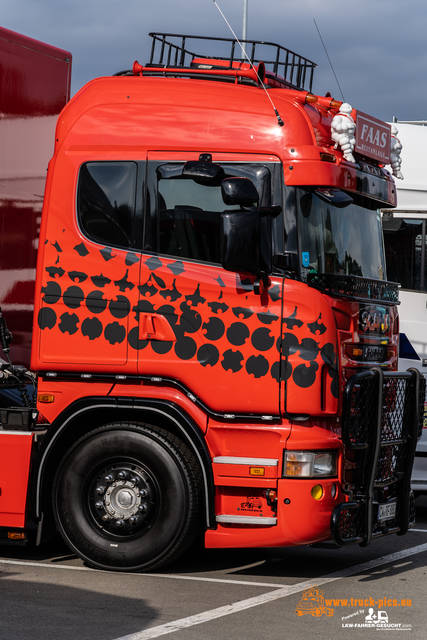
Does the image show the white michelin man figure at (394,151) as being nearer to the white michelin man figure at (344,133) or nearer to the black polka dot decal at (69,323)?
the white michelin man figure at (344,133)

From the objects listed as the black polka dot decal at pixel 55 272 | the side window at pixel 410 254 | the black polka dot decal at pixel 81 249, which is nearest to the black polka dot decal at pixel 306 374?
the black polka dot decal at pixel 81 249

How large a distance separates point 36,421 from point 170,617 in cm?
196

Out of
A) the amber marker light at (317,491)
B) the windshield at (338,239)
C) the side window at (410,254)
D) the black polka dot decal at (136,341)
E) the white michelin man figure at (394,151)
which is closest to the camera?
the amber marker light at (317,491)

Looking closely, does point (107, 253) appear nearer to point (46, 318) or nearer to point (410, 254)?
point (46, 318)

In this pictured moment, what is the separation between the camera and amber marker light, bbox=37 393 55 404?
6.84 meters

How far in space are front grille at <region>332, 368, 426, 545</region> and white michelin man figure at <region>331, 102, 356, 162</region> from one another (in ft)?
5.35

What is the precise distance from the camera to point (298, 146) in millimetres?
6512

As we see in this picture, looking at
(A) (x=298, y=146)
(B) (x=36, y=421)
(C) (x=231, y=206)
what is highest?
(A) (x=298, y=146)

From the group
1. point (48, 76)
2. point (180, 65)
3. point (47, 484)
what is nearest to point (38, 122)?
point (48, 76)

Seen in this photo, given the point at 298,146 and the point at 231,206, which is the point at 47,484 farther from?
the point at 298,146

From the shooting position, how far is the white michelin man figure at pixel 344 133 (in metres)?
6.73

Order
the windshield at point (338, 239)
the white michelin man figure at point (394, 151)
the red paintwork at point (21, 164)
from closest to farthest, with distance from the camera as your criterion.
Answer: the windshield at point (338, 239) < the white michelin man figure at point (394, 151) < the red paintwork at point (21, 164)

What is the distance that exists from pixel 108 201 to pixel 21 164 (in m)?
1.28

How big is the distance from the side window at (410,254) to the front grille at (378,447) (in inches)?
110
